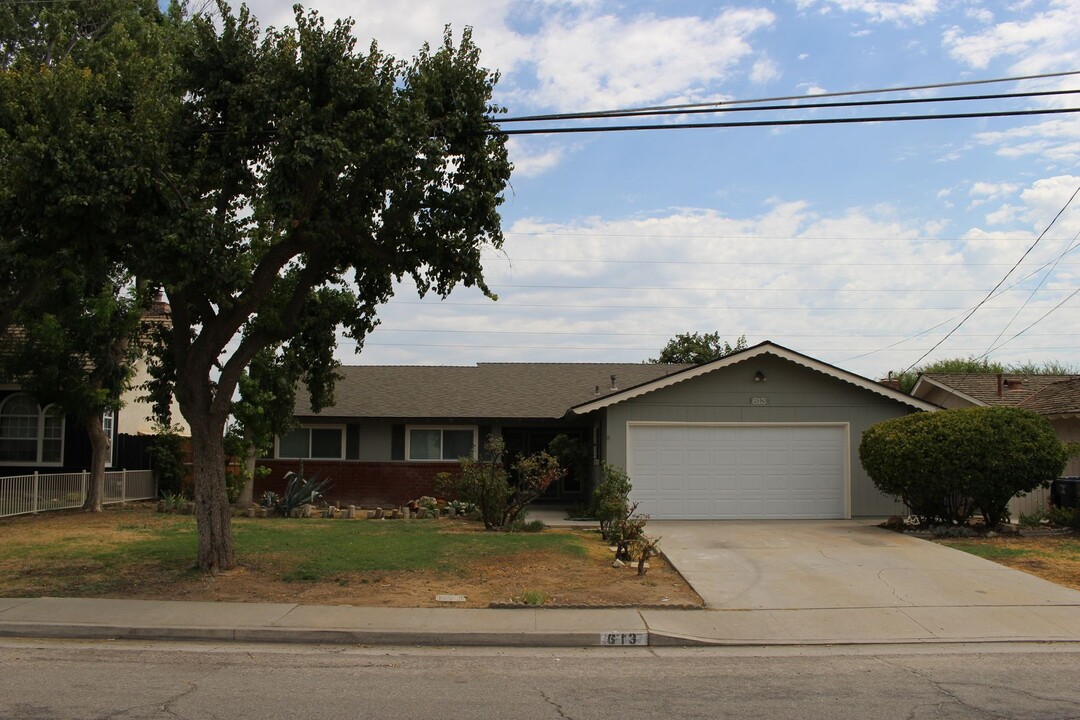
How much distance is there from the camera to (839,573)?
13312mm

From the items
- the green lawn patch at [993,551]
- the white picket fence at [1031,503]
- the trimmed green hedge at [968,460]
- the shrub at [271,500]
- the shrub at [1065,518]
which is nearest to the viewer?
the green lawn patch at [993,551]

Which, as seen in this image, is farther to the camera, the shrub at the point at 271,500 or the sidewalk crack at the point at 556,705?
the shrub at the point at 271,500

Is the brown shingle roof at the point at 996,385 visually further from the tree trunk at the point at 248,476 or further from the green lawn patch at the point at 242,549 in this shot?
the tree trunk at the point at 248,476

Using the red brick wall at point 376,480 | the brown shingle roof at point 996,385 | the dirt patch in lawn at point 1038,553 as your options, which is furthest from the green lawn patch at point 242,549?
the brown shingle roof at point 996,385

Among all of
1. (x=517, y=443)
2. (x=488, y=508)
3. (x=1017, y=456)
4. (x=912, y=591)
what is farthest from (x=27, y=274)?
(x=1017, y=456)

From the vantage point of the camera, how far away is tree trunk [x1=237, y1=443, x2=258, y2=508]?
74.5 feet

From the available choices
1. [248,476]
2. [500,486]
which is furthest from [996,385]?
[248,476]

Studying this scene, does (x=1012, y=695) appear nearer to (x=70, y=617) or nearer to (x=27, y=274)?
(x=70, y=617)

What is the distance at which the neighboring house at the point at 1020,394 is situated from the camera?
2141cm

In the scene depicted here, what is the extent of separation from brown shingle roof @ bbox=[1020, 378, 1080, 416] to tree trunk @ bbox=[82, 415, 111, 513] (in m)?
22.9

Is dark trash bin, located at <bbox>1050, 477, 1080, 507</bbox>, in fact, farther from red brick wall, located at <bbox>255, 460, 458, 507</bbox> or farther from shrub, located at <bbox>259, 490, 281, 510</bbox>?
shrub, located at <bbox>259, 490, 281, 510</bbox>

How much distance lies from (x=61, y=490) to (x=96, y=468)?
39.1 inches

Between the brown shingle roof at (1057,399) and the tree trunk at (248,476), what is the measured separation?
19.5m

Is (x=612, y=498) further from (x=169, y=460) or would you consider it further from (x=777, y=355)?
(x=169, y=460)
